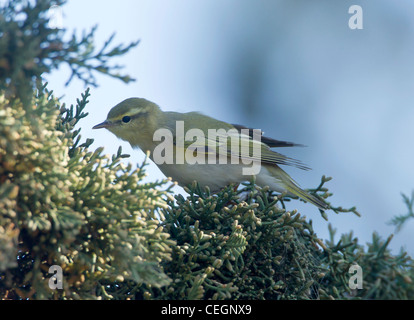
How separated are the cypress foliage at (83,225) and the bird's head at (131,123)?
2091mm

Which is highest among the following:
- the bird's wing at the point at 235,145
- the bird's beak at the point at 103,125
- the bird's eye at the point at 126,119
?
the bird's eye at the point at 126,119

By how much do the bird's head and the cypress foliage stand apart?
6.86 ft

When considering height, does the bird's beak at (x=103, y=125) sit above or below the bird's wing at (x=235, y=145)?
above

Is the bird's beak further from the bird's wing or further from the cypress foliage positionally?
the cypress foliage

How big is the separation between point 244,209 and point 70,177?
4.03 feet

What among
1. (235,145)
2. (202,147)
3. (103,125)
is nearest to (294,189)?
(235,145)

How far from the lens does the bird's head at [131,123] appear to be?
4992 millimetres

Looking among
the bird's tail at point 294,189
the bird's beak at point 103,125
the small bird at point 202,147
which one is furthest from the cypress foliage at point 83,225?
the bird's beak at point 103,125

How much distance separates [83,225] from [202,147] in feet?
8.49

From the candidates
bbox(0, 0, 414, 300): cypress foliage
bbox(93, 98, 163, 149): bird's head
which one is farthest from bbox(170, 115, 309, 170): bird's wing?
bbox(0, 0, 414, 300): cypress foliage

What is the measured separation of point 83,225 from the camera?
2.15m

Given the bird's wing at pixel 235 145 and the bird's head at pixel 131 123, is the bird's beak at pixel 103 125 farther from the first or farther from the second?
the bird's wing at pixel 235 145

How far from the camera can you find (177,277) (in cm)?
254

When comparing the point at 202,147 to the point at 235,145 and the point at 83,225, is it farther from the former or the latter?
the point at 83,225
